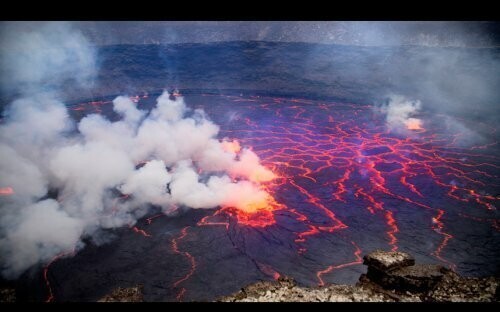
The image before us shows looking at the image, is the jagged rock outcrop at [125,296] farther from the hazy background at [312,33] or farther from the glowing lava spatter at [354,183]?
the hazy background at [312,33]

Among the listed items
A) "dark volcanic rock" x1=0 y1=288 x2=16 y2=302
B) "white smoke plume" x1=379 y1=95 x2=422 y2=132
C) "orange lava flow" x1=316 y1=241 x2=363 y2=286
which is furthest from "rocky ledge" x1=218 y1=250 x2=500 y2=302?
"white smoke plume" x1=379 y1=95 x2=422 y2=132

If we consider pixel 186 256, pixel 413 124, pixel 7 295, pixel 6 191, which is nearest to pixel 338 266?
pixel 186 256

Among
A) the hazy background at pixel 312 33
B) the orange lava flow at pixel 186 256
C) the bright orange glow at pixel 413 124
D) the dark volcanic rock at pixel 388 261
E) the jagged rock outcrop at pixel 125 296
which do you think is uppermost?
the hazy background at pixel 312 33

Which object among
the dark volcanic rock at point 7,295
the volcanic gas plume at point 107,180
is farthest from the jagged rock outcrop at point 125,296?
the volcanic gas plume at point 107,180

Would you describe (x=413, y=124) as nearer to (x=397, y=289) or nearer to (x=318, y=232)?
(x=318, y=232)

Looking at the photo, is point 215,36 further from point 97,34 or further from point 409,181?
point 409,181
